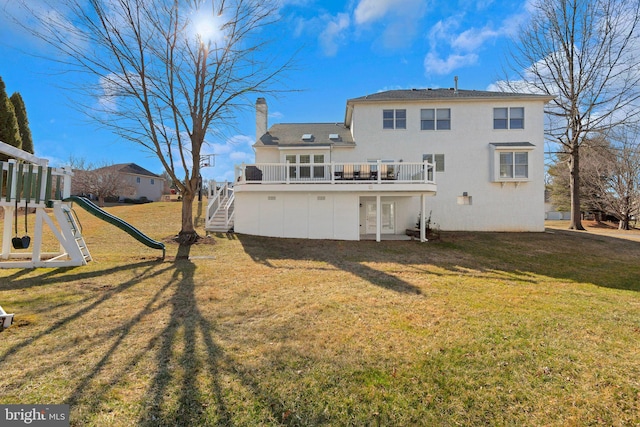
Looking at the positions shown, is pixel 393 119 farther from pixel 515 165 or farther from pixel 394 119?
pixel 515 165

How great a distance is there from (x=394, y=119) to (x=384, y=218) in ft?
20.2

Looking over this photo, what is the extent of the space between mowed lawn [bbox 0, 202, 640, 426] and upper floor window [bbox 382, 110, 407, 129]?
11.6 meters

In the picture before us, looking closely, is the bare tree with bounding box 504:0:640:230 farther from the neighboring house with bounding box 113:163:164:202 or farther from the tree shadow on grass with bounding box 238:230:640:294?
the neighboring house with bounding box 113:163:164:202

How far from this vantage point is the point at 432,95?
17.5 metres

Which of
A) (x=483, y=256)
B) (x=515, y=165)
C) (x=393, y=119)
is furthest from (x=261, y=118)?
(x=515, y=165)

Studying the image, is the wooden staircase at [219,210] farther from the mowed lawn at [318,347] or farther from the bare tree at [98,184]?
the bare tree at [98,184]

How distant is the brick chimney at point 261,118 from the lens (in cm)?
1908

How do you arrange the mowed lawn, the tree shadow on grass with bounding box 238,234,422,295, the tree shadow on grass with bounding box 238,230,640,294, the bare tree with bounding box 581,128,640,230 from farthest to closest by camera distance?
1. the bare tree with bounding box 581,128,640,230
2. the tree shadow on grass with bounding box 238,230,640,294
3. the tree shadow on grass with bounding box 238,234,422,295
4. the mowed lawn

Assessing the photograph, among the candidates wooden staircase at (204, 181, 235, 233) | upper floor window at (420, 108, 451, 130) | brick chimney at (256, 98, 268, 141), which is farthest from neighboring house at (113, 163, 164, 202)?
upper floor window at (420, 108, 451, 130)

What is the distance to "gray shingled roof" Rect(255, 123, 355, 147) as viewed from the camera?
56.6 feet

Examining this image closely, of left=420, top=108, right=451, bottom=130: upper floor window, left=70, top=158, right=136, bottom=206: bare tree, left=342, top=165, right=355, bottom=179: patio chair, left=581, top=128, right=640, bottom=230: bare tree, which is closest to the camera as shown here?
left=342, top=165, right=355, bottom=179: patio chair

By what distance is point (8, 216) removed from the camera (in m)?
7.92

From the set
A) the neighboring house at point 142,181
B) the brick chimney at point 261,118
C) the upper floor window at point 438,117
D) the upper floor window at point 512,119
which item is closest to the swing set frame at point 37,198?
the brick chimney at point 261,118

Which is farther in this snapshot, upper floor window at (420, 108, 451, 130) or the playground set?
upper floor window at (420, 108, 451, 130)
